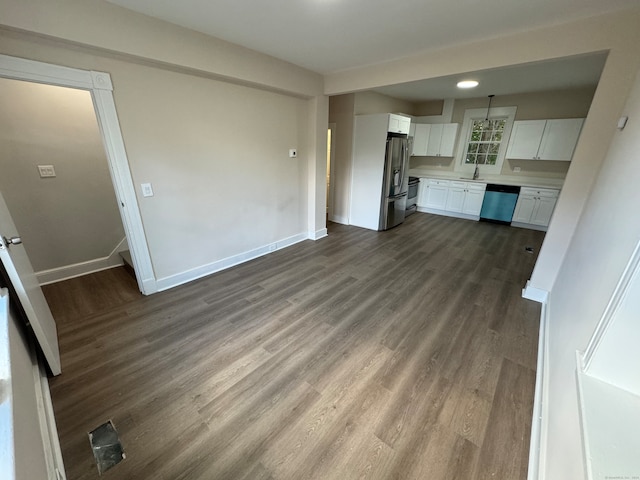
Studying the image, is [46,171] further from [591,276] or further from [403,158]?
[403,158]

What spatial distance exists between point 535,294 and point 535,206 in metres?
3.17

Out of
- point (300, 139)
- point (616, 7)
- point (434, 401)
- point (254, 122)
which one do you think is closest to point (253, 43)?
point (254, 122)

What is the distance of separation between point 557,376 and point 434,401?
717 millimetres

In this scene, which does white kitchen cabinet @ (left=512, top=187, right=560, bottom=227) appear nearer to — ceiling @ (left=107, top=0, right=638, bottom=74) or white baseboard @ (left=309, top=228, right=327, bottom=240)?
ceiling @ (left=107, top=0, right=638, bottom=74)

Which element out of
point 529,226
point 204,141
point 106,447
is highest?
point 204,141

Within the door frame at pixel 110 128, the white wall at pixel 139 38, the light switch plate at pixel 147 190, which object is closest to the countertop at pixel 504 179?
the white wall at pixel 139 38

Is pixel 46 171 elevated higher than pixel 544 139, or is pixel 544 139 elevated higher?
pixel 544 139

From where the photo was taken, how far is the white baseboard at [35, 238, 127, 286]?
301 cm

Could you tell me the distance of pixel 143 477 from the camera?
1254 mm

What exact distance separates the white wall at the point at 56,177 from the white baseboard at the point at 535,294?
5.23 meters

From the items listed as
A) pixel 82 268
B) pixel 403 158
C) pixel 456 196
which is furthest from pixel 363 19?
pixel 456 196

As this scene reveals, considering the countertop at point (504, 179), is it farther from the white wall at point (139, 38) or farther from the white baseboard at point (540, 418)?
the white wall at point (139, 38)

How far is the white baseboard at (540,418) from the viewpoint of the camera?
1.26 m

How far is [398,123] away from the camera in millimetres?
4734
